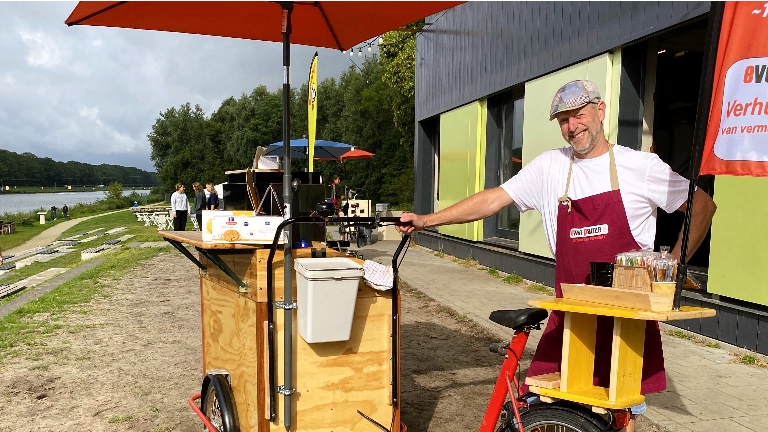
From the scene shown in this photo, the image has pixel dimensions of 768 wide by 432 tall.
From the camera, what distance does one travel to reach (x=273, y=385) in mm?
2820

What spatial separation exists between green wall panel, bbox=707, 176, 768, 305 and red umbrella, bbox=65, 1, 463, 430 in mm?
4026

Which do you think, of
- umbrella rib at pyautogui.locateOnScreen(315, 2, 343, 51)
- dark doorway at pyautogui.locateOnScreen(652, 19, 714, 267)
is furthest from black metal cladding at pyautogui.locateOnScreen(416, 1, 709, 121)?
umbrella rib at pyautogui.locateOnScreen(315, 2, 343, 51)

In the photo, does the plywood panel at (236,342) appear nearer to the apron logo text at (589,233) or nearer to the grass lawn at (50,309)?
the apron logo text at (589,233)

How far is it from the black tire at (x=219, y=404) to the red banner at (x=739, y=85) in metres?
2.69

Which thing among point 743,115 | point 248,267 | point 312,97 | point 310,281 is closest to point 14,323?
point 312,97

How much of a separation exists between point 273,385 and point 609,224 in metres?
1.76

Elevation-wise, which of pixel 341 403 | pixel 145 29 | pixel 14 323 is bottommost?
pixel 14 323

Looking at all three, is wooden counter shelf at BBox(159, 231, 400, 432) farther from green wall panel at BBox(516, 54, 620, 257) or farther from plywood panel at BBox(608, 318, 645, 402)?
green wall panel at BBox(516, 54, 620, 257)

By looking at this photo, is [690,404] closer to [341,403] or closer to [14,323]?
[341,403]

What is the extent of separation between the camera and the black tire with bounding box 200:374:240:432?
3090 mm

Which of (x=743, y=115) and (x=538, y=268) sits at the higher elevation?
(x=743, y=115)

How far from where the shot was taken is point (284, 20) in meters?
3.28

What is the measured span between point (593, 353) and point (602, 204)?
0.64 m

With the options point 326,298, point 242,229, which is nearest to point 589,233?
point 326,298
